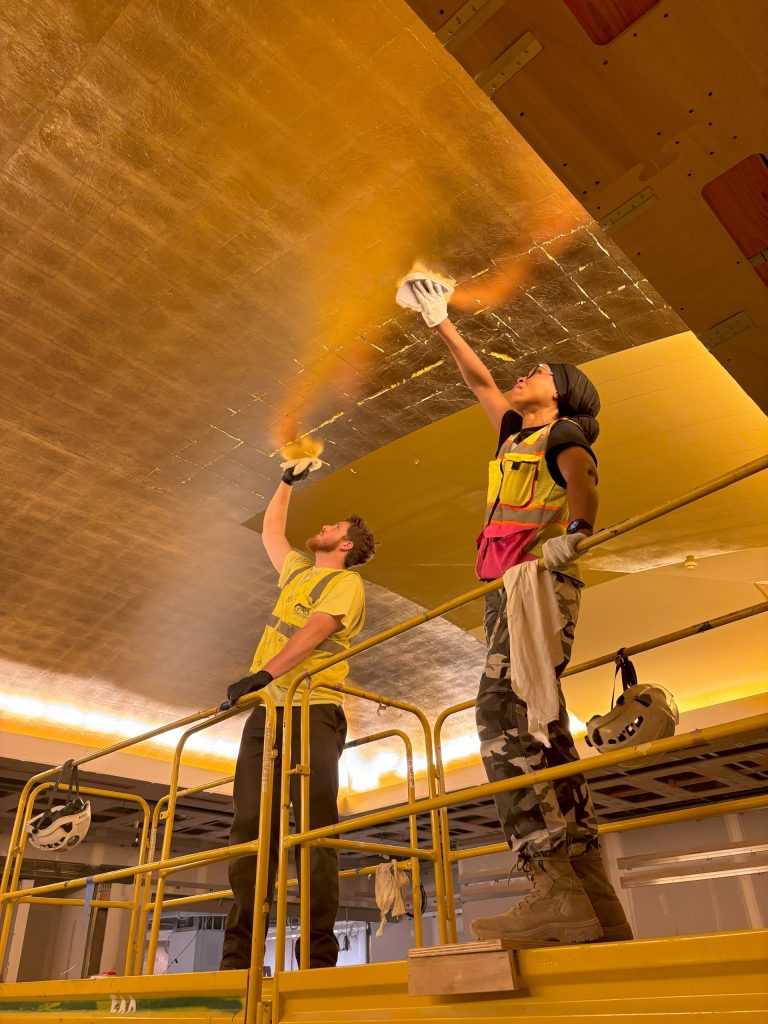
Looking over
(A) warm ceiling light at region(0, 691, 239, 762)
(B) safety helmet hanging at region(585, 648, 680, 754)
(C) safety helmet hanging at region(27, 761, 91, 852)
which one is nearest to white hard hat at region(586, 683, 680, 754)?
(B) safety helmet hanging at region(585, 648, 680, 754)

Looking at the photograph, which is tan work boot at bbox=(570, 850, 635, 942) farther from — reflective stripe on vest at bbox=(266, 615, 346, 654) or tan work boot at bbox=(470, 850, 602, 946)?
reflective stripe on vest at bbox=(266, 615, 346, 654)

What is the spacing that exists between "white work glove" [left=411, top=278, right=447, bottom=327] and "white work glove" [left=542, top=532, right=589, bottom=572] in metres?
2.21

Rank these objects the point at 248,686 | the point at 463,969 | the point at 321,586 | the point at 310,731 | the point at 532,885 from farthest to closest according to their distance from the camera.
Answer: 1. the point at 321,586
2. the point at 310,731
3. the point at 248,686
4. the point at 532,885
5. the point at 463,969

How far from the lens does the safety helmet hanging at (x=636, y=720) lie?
242 centimetres

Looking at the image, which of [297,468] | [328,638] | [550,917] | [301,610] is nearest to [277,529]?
[297,468]

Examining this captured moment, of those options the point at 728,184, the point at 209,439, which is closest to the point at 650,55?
the point at 728,184

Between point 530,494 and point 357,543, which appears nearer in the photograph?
point 530,494

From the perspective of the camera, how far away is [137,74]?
3115mm

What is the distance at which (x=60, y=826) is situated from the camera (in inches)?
176

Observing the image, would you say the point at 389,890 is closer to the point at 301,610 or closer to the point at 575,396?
the point at 301,610

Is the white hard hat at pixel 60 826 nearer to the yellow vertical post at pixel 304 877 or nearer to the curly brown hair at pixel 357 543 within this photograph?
the curly brown hair at pixel 357 543

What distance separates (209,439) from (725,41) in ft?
12.3

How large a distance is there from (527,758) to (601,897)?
0.39 meters

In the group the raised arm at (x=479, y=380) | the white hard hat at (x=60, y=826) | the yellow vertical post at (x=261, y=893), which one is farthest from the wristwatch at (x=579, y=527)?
the white hard hat at (x=60, y=826)
